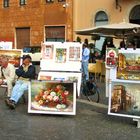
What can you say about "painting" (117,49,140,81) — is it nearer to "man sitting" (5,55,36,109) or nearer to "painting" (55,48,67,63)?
"man sitting" (5,55,36,109)

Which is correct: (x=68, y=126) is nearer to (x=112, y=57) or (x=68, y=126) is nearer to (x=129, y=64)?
(x=129, y=64)

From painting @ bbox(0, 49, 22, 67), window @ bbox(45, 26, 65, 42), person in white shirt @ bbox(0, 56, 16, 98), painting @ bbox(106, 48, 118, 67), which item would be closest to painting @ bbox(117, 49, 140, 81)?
painting @ bbox(106, 48, 118, 67)

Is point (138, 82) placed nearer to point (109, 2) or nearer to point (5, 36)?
point (109, 2)

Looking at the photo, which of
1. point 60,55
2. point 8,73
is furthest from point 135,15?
point 8,73

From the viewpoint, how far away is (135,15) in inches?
1359

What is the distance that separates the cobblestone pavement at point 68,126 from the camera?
33.3ft

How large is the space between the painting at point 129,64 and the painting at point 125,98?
0.19 m

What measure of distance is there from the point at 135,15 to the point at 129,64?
2317 cm

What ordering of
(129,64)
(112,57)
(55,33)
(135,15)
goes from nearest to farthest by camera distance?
(129,64) → (112,57) → (135,15) → (55,33)

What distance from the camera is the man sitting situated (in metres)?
13.5

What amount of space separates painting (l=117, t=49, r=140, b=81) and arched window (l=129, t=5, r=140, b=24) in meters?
22.7

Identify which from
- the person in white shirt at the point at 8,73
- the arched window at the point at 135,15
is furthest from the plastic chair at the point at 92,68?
the arched window at the point at 135,15

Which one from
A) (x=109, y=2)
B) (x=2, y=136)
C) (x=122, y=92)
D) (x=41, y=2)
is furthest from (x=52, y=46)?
(x=41, y=2)

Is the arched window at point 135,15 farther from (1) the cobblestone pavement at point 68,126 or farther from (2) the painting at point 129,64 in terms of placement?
(2) the painting at point 129,64
